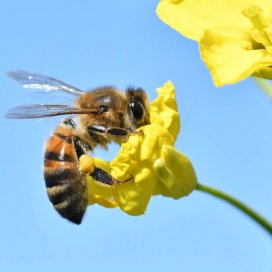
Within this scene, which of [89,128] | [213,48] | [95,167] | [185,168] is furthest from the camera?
[89,128]

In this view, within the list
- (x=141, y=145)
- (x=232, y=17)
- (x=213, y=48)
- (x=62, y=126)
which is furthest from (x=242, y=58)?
(x=62, y=126)

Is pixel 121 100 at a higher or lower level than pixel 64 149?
higher

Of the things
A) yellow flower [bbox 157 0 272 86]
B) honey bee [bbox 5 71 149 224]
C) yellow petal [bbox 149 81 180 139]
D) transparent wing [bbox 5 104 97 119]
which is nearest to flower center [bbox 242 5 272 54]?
yellow flower [bbox 157 0 272 86]

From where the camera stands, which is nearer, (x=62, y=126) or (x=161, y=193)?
(x=161, y=193)

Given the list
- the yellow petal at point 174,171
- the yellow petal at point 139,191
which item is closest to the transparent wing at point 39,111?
the yellow petal at point 139,191

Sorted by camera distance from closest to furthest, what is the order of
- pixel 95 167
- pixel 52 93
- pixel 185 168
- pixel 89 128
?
pixel 185 168
pixel 95 167
pixel 89 128
pixel 52 93

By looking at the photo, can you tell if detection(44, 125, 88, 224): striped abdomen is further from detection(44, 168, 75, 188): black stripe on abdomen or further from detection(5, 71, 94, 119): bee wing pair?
detection(5, 71, 94, 119): bee wing pair

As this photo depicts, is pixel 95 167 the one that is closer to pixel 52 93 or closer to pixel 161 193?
pixel 161 193
